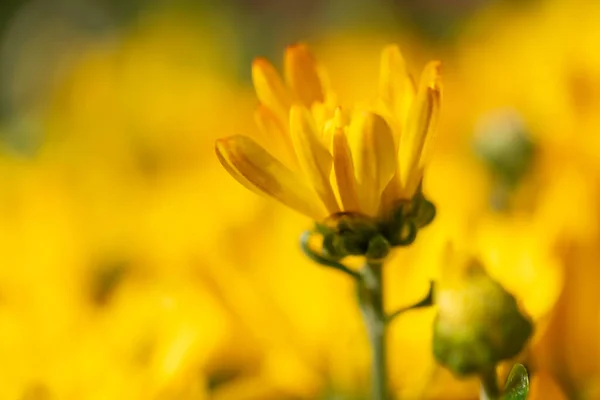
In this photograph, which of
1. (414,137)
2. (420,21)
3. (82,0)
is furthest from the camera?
(82,0)

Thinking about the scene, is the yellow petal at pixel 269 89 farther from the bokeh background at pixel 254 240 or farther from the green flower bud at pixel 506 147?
the green flower bud at pixel 506 147

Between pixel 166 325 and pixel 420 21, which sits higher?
pixel 166 325

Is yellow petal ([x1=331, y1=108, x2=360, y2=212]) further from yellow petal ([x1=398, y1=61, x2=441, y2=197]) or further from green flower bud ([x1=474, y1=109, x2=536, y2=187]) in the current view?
green flower bud ([x1=474, y1=109, x2=536, y2=187])

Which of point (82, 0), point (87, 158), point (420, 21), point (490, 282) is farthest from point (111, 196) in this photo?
point (82, 0)

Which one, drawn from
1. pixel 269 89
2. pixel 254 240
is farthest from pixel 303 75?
pixel 254 240

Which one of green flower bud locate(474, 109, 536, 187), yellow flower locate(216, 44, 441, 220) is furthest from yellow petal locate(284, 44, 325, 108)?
green flower bud locate(474, 109, 536, 187)

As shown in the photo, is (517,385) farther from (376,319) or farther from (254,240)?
(254,240)

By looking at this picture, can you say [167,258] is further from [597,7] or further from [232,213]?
[597,7]
